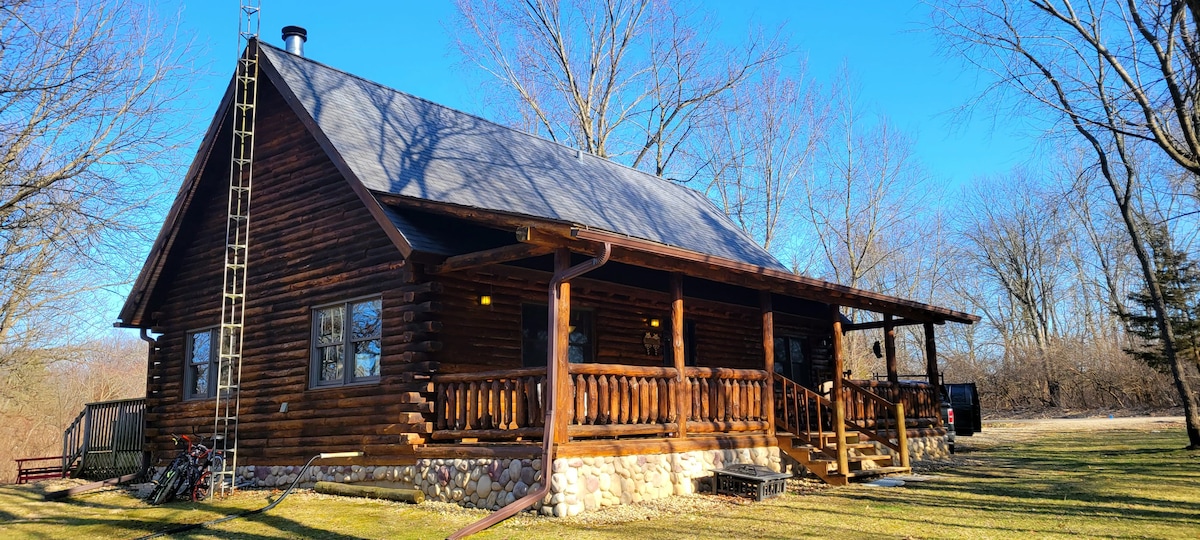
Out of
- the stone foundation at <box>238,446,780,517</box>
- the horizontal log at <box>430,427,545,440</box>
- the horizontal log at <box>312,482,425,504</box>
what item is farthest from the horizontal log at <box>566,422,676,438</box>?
the horizontal log at <box>312,482,425,504</box>

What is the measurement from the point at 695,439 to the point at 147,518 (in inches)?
272

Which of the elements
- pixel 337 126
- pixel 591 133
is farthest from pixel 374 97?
pixel 591 133

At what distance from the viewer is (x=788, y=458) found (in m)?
13.0

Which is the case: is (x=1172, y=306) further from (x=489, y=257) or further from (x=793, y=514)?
(x=489, y=257)

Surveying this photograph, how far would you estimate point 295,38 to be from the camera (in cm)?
1611

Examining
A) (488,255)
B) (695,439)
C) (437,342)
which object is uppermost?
(488,255)

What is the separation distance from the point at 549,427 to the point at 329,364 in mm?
5000

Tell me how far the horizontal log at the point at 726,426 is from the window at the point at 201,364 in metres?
8.68

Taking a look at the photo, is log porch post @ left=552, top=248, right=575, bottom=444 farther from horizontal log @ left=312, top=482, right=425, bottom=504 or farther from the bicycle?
the bicycle

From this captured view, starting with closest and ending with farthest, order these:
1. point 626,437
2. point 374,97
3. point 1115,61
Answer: point 626,437
point 1115,61
point 374,97

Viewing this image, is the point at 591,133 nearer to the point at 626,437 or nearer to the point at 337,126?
the point at 337,126

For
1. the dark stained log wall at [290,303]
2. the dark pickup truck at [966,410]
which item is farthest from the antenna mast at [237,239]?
the dark pickup truck at [966,410]

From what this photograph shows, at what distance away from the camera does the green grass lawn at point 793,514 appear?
331 inches

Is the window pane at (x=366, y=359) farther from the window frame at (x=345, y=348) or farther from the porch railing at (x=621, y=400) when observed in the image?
the porch railing at (x=621, y=400)
